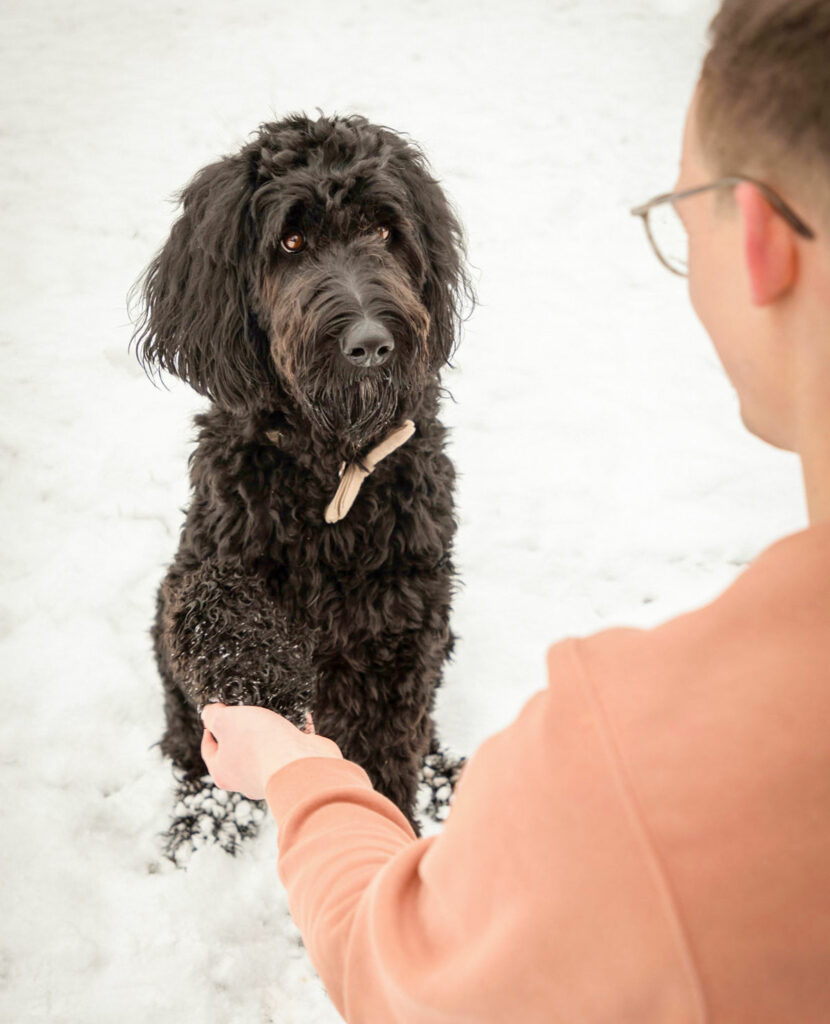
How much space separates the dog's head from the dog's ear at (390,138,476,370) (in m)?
0.01

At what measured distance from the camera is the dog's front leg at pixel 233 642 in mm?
1878

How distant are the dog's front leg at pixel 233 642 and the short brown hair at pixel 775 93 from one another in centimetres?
147

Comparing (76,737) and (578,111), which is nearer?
(76,737)

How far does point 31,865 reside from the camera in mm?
2297

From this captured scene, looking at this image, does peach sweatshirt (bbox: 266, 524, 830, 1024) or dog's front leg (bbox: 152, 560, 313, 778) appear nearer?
peach sweatshirt (bbox: 266, 524, 830, 1024)

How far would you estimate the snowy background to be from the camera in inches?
89.4

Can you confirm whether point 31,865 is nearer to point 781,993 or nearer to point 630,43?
point 781,993

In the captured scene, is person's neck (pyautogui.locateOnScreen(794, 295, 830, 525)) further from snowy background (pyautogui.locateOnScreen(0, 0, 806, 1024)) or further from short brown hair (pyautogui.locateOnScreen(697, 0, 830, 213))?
snowy background (pyautogui.locateOnScreen(0, 0, 806, 1024))

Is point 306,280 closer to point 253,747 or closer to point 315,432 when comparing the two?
point 315,432

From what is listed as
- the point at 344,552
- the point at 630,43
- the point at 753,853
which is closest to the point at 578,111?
the point at 630,43

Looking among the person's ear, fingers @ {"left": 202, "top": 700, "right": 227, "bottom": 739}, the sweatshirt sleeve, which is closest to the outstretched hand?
fingers @ {"left": 202, "top": 700, "right": 227, "bottom": 739}

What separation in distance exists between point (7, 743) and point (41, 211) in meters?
Result: 2.85

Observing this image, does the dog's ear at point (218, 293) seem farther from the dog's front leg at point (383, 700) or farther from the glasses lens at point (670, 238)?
the glasses lens at point (670, 238)

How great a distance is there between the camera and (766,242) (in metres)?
0.73
